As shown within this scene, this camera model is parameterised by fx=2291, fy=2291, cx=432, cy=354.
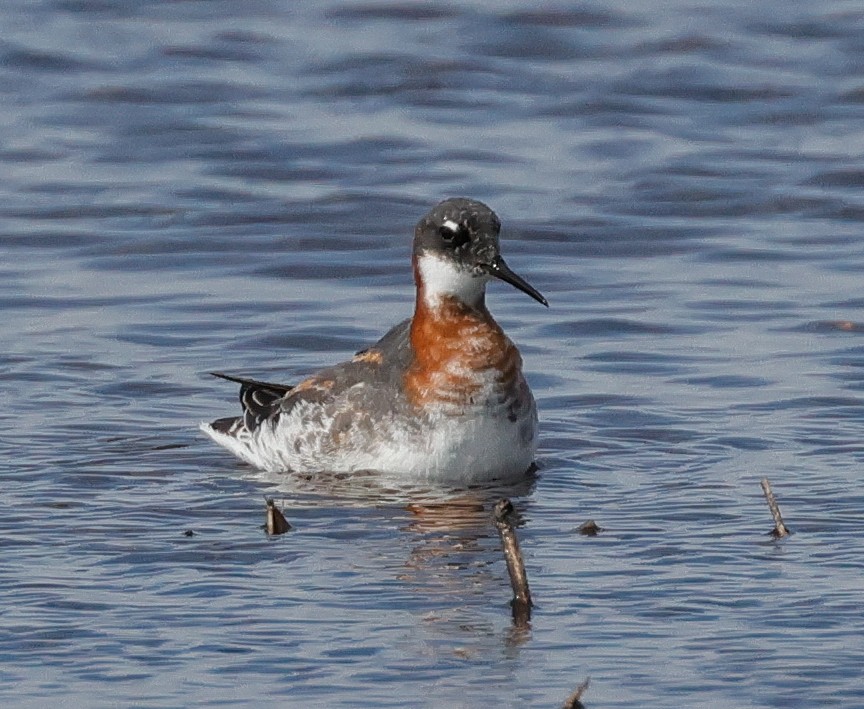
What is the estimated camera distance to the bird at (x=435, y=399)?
12000 mm

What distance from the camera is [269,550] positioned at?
34.1 ft

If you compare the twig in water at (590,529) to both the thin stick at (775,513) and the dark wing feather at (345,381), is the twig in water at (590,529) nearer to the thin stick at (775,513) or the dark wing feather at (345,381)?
the thin stick at (775,513)

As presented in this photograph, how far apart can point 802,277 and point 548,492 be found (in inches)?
222

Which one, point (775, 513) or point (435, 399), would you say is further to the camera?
point (435, 399)

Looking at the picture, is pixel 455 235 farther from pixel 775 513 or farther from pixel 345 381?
pixel 775 513

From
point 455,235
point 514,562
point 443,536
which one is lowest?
point 443,536

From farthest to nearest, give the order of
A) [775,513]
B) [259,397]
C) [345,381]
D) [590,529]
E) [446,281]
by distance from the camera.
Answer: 1. [259,397]
2. [345,381]
3. [446,281]
4. [590,529]
5. [775,513]

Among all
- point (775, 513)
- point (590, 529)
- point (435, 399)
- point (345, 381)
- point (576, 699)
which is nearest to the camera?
point (576, 699)

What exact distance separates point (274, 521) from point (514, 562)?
1969 mm

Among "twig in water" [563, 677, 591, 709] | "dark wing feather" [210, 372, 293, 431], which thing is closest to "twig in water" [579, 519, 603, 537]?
"dark wing feather" [210, 372, 293, 431]

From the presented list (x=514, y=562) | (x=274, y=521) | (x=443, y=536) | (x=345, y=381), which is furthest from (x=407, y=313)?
(x=514, y=562)

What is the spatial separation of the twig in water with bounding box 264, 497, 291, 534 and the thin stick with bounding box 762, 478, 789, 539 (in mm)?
2257

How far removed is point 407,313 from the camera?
642 inches

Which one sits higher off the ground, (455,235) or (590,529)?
(455,235)
